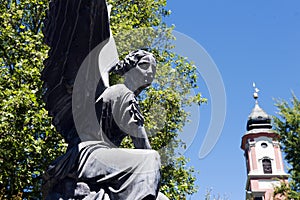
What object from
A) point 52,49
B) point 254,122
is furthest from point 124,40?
point 254,122

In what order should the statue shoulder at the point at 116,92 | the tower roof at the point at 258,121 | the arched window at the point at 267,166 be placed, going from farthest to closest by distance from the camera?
the tower roof at the point at 258,121 → the arched window at the point at 267,166 → the statue shoulder at the point at 116,92

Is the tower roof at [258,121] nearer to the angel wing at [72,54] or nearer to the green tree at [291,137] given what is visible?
the green tree at [291,137]

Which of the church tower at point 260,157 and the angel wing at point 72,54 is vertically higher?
the church tower at point 260,157

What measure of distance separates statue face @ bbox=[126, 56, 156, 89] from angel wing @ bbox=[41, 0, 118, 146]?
0.95ft

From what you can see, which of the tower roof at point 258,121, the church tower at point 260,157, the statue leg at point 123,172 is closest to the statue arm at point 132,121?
the statue leg at point 123,172

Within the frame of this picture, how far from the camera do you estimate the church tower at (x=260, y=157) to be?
2099 inches

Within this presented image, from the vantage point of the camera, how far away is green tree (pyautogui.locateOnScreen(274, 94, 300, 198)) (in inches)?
792

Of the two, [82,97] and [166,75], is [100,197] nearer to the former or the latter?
[82,97]

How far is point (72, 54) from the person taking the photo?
4.54 m

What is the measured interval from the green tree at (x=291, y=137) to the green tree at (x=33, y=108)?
28.3 ft

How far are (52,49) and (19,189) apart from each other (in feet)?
25.0

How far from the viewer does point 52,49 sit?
4.68 meters

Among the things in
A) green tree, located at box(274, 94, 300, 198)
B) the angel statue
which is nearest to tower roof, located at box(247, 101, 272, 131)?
green tree, located at box(274, 94, 300, 198)

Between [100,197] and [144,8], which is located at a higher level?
[144,8]
